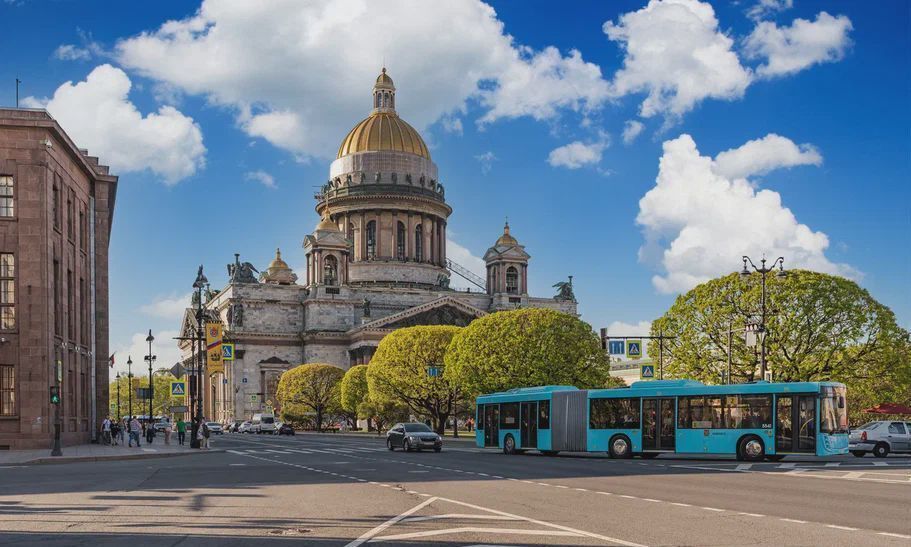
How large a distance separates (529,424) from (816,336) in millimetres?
18230

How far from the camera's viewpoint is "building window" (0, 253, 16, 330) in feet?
154

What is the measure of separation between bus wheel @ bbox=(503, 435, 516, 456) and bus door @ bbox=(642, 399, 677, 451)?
858cm

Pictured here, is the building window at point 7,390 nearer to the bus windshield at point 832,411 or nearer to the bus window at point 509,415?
the bus window at point 509,415

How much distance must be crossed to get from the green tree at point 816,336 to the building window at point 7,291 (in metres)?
34.0

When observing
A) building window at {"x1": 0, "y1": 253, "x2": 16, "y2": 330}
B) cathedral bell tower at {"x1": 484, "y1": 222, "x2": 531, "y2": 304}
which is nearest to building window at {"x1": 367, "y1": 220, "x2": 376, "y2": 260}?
cathedral bell tower at {"x1": 484, "y1": 222, "x2": 531, "y2": 304}

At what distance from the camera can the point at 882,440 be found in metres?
43.9

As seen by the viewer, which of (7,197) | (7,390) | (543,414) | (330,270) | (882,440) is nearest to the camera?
(882,440)

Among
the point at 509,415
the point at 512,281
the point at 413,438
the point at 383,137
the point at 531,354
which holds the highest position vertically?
the point at 383,137

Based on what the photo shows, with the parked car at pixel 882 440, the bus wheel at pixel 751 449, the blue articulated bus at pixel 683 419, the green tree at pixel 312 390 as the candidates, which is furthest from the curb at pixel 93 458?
the green tree at pixel 312 390

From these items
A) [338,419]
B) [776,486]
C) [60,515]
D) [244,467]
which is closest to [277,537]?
[60,515]

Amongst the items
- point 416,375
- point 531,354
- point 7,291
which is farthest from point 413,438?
point 416,375

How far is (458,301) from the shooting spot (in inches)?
4892

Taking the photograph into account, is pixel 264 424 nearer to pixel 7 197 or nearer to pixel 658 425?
pixel 7 197

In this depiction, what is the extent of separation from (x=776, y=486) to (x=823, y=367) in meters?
32.5
